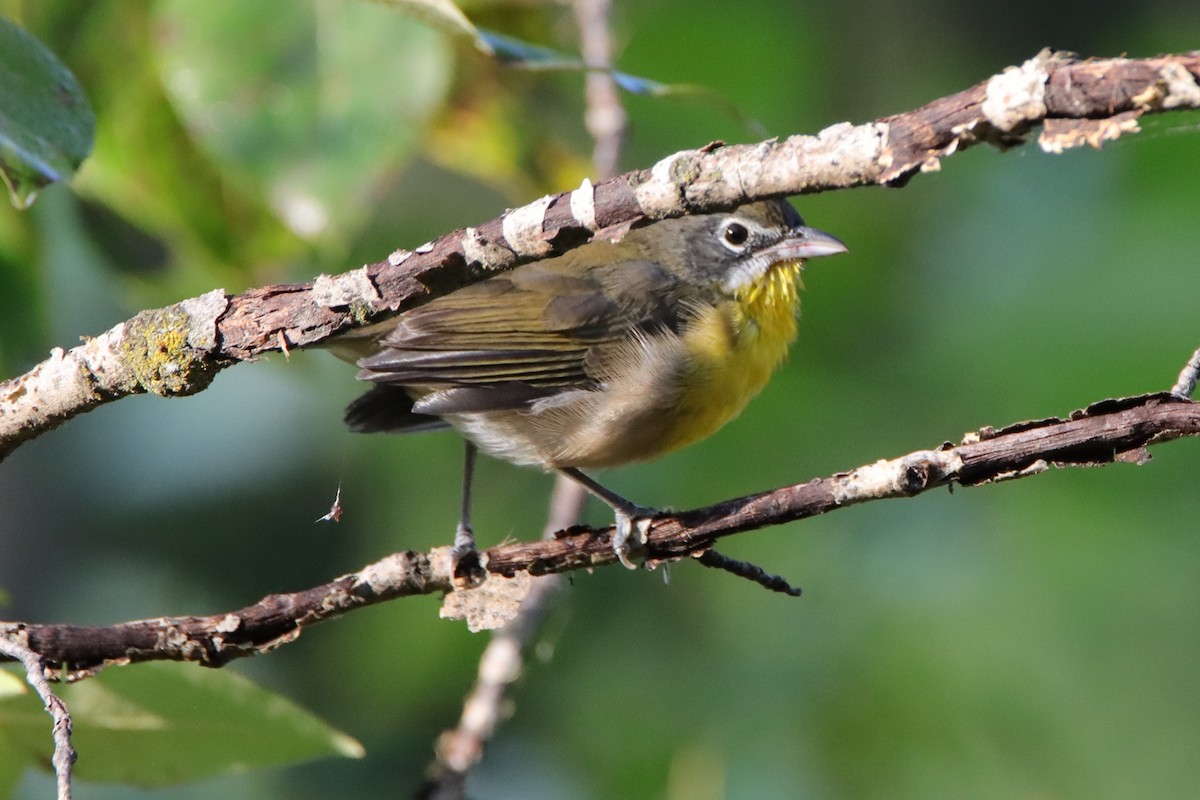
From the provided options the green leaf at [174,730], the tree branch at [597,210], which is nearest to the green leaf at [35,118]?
the tree branch at [597,210]

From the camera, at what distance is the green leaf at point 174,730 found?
2170mm

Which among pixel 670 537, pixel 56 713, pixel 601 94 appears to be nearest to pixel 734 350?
pixel 601 94

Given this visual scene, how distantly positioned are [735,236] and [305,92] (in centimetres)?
149

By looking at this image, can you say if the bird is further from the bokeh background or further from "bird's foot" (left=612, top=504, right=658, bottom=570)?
"bird's foot" (left=612, top=504, right=658, bottom=570)

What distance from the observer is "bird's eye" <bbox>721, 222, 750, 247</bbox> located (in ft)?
12.6

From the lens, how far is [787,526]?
458cm

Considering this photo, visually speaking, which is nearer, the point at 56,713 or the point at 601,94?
the point at 56,713

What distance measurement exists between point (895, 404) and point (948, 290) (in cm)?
61

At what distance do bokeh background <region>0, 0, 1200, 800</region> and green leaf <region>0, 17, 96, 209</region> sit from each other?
58.4 inches

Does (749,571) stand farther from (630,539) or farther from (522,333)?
(522,333)

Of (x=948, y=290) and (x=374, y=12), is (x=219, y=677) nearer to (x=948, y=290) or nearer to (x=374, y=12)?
(x=374, y=12)

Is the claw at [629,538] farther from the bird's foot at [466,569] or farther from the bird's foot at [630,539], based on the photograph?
the bird's foot at [466,569]

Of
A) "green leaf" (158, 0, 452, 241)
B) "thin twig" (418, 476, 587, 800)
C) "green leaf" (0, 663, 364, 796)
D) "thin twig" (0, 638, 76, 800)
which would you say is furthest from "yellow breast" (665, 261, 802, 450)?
"thin twig" (0, 638, 76, 800)

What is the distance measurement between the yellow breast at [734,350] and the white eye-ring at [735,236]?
0.41ft
